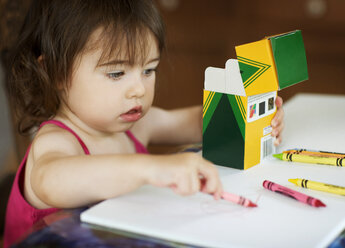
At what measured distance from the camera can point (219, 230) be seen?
56 cm

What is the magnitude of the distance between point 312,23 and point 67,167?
81.8 inches

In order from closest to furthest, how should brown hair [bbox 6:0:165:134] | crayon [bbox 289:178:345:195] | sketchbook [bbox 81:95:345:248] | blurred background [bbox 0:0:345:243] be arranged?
sketchbook [bbox 81:95:345:248]
crayon [bbox 289:178:345:195]
brown hair [bbox 6:0:165:134]
blurred background [bbox 0:0:345:243]

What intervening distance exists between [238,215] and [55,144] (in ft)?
1.19

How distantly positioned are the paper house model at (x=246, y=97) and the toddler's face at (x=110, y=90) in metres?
0.17

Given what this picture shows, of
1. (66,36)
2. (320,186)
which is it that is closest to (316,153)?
(320,186)

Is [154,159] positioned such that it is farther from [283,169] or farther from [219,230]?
[283,169]

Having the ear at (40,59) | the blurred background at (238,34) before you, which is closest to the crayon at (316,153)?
the ear at (40,59)

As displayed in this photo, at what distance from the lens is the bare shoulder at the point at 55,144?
2.68 feet

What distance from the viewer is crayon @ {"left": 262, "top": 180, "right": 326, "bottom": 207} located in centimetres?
64

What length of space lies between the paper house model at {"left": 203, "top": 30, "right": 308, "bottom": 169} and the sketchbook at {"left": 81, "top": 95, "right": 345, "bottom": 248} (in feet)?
0.11

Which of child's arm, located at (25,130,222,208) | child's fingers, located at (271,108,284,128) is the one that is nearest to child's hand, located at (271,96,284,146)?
child's fingers, located at (271,108,284,128)

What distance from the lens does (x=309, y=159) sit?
804 mm

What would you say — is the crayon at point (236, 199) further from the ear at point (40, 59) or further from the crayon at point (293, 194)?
the ear at point (40, 59)

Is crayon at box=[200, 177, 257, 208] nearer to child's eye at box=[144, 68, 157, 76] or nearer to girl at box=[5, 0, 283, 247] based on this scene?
girl at box=[5, 0, 283, 247]
